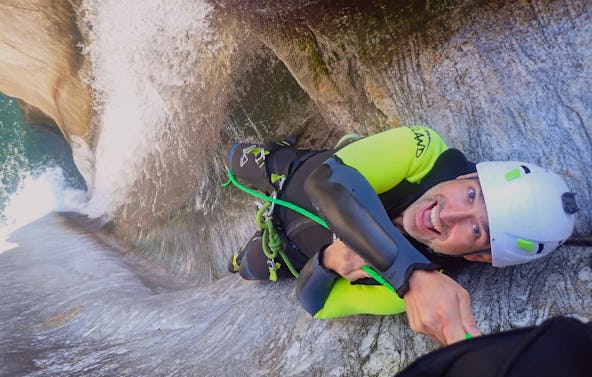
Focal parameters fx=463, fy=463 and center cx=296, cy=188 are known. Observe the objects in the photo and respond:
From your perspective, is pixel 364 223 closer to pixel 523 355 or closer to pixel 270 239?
pixel 523 355

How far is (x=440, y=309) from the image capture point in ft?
4.99

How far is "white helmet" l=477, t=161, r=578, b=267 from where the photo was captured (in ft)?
6.02

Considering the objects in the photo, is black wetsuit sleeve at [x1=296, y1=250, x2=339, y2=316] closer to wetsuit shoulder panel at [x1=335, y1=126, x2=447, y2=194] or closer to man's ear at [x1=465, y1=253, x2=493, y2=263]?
wetsuit shoulder panel at [x1=335, y1=126, x2=447, y2=194]

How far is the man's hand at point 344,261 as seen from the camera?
213 cm

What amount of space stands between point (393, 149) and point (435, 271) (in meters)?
0.71

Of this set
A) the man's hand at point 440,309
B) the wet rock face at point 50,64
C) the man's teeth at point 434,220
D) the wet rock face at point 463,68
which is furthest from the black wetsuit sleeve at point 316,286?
the wet rock face at point 50,64

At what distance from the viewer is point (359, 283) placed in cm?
229

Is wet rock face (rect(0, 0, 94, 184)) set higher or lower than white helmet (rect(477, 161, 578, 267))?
higher

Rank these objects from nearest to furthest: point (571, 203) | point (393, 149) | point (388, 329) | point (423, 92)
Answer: point (571, 203) < point (388, 329) < point (393, 149) < point (423, 92)

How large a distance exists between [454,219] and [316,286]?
30.0 inches

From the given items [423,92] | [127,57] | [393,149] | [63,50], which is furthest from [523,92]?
[63,50]

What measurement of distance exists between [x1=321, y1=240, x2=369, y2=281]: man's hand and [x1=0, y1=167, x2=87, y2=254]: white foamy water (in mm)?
7057

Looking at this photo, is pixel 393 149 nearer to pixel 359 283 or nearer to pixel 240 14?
pixel 359 283

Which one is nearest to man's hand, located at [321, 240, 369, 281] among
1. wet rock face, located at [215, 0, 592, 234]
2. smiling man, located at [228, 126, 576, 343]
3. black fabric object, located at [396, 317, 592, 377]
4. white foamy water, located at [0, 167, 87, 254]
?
smiling man, located at [228, 126, 576, 343]
